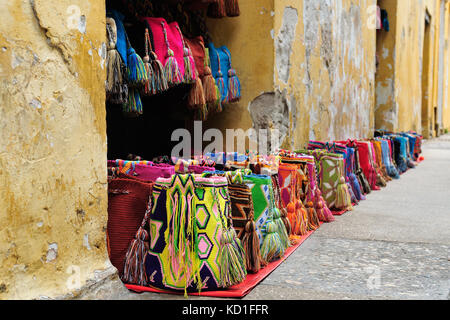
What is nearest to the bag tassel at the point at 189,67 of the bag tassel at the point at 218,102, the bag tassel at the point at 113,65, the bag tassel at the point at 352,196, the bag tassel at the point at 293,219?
the bag tassel at the point at 218,102

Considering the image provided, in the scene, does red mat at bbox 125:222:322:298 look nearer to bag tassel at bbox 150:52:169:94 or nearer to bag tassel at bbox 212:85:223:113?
bag tassel at bbox 150:52:169:94

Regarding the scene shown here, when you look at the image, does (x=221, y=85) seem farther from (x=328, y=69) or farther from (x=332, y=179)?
(x=328, y=69)

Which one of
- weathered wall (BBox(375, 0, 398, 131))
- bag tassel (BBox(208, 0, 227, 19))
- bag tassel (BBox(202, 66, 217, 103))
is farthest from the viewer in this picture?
weathered wall (BBox(375, 0, 398, 131))

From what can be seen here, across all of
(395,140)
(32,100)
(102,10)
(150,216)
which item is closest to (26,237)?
(32,100)

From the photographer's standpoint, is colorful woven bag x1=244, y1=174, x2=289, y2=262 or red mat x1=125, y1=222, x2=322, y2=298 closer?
red mat x1=125, y1=222, x2=322, y2=298

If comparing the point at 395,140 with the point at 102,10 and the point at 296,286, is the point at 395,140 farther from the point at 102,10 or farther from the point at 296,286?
the point at 102,10

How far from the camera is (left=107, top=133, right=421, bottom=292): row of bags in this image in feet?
6.43

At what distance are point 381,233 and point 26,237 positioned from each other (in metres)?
2.17

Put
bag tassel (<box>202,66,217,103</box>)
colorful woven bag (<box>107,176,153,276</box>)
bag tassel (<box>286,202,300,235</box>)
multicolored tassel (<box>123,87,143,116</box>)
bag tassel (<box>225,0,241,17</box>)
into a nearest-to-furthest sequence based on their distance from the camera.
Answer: colorful woven bag (<box>107,176,153,276</box>)
multicolored tassel (<box>123,87,143,116</box>)
bag tassel (<box>286,202,300,235</box>)
bag tassel (<box>202,66,217,103</box>)
bag tassel (<box>225,0,241,17</box>)

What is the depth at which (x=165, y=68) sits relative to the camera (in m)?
2.85

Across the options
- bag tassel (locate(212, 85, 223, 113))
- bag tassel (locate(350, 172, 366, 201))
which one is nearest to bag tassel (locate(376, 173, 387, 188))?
bag tassel (locate(350, 172, 366, 201))

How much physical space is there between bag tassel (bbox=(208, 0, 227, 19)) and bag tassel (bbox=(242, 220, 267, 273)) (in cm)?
173

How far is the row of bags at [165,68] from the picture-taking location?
97.9 inches

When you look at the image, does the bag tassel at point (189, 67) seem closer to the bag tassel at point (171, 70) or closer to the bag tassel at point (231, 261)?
the bag tassel at point (171, 70)
